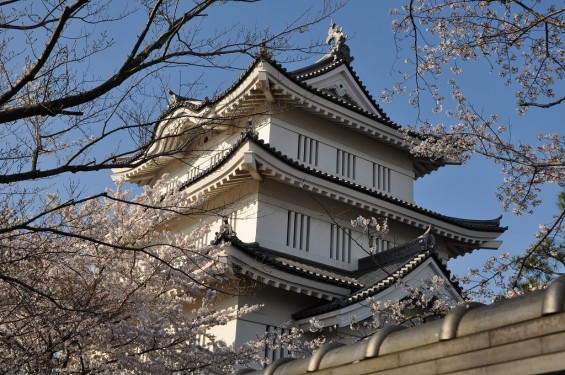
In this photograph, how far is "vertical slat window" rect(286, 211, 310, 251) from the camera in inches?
648

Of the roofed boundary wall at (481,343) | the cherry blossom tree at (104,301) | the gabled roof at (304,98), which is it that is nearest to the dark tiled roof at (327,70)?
the gabled roof at (304,98)

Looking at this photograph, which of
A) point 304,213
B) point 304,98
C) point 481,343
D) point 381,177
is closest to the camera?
point 481,343

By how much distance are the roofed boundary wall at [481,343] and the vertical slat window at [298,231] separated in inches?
436

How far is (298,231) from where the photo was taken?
1666 cm

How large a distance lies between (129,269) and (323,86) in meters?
9.76

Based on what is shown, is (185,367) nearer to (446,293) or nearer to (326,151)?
(446,293)

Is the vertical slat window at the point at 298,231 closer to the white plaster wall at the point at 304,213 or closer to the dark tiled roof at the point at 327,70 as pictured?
the white plaster wall at the point at 304,213

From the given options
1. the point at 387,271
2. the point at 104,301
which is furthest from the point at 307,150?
the point at 104,301

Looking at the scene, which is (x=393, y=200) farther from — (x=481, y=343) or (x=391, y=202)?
(x=481, y=343)

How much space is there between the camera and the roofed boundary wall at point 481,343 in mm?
3852

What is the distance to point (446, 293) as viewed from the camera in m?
15.1

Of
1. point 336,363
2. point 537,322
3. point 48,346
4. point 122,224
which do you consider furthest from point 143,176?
point 537,322

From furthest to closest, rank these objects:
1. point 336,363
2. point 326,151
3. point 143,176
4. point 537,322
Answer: point 143,176 < point 326,151 < point 336,363 < point 537,322

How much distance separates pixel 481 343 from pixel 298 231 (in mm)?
12459
